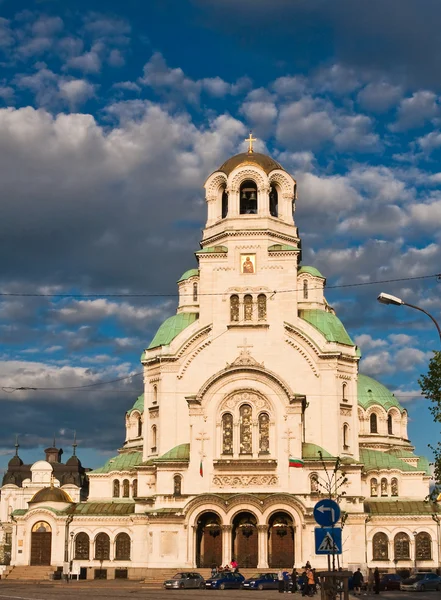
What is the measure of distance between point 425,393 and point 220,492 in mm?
30437

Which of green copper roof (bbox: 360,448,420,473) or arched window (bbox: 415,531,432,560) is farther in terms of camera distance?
green copper roof (bbox: 360,448,420,473)

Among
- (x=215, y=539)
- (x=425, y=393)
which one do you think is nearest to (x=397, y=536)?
(x=215, y=539)

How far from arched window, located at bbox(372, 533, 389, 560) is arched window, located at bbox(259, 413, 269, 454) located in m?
9.50

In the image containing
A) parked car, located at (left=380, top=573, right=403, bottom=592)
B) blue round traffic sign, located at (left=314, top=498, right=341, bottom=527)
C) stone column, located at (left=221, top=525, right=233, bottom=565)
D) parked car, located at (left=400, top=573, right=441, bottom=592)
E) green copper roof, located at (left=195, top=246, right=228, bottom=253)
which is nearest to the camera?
blue round traffic sign, located at (left=314, top=498, right=341, bottom=527)

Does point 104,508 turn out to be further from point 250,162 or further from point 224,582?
point 250,162

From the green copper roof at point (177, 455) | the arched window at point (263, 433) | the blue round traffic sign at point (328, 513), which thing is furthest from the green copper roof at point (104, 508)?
the blue round traffic sign at point (328, 513)

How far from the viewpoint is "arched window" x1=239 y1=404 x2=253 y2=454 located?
60625 mm

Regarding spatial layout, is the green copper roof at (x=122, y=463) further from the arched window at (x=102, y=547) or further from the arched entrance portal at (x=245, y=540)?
the arched entrance portal at (x=245, y=540)

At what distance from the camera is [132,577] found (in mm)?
60625

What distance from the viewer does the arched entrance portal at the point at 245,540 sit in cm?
5891

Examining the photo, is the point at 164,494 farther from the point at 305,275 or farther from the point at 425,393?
the point at 425,393

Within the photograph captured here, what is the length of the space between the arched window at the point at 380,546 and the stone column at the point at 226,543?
10.0 metres

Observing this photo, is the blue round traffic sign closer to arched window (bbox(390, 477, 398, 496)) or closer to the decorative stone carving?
the decorative stone carving

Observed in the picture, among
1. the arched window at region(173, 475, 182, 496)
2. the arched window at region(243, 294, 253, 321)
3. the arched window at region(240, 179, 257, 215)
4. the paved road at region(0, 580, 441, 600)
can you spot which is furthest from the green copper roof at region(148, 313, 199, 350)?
the paved road at region(0, 580, 441, 600)
